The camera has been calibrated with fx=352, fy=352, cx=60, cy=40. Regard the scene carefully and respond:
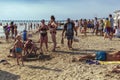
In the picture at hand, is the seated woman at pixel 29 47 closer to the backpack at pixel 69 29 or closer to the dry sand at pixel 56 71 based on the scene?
the dry sand at pixel 56 71

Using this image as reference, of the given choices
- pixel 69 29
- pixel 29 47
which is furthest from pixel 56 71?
pixel 69 29

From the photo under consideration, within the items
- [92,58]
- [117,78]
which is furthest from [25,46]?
[117,78]

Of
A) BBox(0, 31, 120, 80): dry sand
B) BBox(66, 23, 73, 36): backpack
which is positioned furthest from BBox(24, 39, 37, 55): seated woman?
BBox(66, 23, 73, 36): backpack

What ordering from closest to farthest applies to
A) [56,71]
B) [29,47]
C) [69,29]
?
[56,71] → [29,47] → [69,29]

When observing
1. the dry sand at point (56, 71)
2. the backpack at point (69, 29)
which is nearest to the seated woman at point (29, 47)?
the dry sand at point (56, 71)

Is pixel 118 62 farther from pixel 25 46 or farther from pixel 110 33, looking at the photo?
pixel 110 33

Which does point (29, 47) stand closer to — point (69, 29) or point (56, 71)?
point (69, 29)

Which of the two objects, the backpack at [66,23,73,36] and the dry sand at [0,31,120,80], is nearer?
the dry sand at [0,31,120,80]

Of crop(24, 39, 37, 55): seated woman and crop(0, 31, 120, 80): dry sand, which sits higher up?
crop(24, 39, 37, 55): seated woman

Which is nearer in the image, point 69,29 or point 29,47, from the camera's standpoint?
point 29,47

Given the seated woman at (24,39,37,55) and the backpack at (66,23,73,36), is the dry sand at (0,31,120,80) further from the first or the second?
the backpack at (66,23,73,36)

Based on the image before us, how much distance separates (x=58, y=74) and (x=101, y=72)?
1.30 metres

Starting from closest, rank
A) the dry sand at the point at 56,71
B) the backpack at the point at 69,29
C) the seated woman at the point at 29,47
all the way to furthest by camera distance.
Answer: the dry sand at the point at 56,71
the seated woman at the point at 29,47
the backpack at the point at 69,29

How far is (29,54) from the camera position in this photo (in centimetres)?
1380
